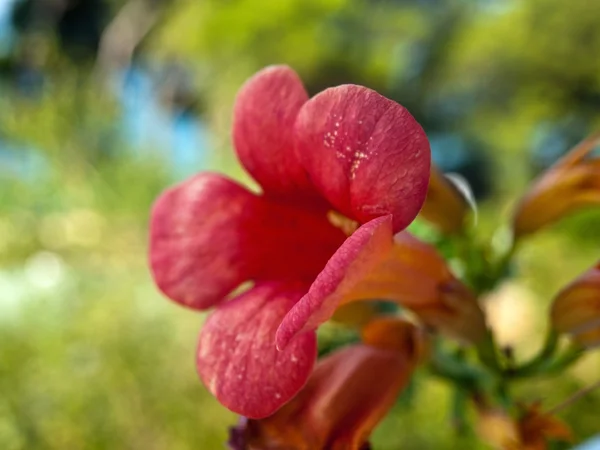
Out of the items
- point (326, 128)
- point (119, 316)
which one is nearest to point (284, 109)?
point (326, 128)

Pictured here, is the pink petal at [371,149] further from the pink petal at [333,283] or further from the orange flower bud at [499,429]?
the orange flower bud at [499,429]

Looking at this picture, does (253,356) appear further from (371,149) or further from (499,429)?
(499,429)

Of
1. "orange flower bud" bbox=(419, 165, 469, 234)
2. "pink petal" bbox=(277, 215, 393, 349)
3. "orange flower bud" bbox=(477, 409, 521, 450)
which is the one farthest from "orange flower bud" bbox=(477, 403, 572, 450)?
"pink petal" bbox=(277, 215, 393, 349)

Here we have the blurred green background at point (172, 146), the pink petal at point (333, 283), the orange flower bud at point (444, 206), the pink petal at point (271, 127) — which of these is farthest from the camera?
the blurred green background at point (172, 146)

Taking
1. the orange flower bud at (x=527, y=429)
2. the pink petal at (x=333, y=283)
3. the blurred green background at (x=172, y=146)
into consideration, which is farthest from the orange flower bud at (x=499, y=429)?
the pink petal at (x=333, y=283)

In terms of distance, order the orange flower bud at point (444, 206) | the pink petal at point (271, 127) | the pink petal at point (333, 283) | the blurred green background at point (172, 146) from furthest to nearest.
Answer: the blurred green background at point (172, 146), the orange flower bud at point (444, 206), the pink petal at point (271, 127), the pink petal at point (333, 283)

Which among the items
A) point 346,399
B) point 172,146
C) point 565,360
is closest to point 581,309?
point 565,360

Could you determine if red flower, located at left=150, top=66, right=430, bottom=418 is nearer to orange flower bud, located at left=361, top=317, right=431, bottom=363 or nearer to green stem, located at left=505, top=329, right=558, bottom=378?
orange flower bud, located at left=361, top=317, right=431, bottom=363

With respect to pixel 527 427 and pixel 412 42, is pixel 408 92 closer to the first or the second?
pixel 412 42
